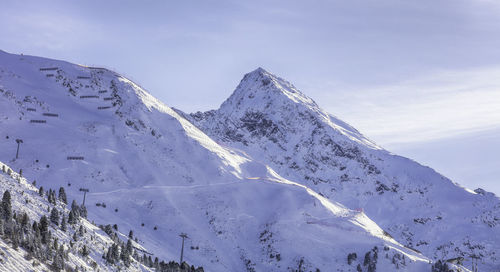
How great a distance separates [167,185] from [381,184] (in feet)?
311

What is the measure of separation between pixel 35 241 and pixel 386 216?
132697 mm

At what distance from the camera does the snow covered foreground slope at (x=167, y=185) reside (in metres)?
89.9

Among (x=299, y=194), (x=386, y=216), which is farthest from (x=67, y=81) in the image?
(x=386, y=216)

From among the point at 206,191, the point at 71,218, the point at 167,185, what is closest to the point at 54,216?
the point at 71,218

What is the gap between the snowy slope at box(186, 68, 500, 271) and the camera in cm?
14025

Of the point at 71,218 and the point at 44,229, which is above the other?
the point at 44,229

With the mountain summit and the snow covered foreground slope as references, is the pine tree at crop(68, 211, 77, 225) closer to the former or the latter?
the mountain summit

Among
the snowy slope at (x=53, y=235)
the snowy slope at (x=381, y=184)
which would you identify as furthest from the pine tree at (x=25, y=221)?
the snowy slope at (x=381, y=184)

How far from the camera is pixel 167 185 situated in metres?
105

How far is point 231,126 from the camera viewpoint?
195 m

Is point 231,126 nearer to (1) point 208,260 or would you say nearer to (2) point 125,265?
(1) point 208,260

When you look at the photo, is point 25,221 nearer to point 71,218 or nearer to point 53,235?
point 53,235

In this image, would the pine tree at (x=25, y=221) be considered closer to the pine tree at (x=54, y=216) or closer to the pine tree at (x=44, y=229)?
the pine tree at (x=44, y=229)

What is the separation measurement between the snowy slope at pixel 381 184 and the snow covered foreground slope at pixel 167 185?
116 feet
